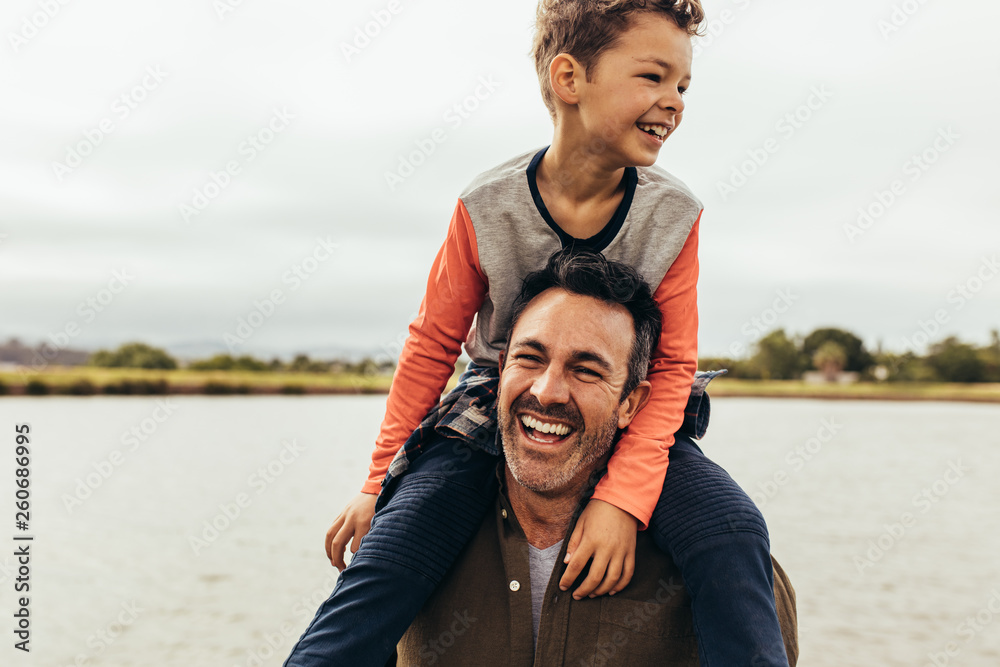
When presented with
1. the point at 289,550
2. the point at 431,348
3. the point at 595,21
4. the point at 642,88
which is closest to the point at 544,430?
the point at 431,348

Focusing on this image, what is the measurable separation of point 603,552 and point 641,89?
1.52 m

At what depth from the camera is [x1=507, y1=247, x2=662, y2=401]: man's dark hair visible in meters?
2.55

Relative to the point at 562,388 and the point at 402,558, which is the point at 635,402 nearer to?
the point at 562,388

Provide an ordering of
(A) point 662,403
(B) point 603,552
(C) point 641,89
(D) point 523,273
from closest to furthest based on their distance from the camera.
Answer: (B) point 603,552 → (C) point 641,89 → (A) point 662,403 → (D) point 523,273

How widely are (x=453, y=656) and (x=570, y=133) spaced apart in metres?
1.86

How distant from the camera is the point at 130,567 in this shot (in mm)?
14617

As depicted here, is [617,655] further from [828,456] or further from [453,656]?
[828,456]

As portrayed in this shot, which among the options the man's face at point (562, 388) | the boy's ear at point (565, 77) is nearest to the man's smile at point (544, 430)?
the man's face at point (562, 388)

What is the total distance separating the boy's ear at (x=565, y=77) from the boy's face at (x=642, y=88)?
12cm

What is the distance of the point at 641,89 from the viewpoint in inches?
95.7

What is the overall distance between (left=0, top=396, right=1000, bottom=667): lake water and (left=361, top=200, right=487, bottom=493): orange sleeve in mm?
3940

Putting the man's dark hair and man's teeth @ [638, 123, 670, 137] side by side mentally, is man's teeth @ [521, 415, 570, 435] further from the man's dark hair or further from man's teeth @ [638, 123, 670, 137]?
man's teeth @ [638, 123, 670, 137]

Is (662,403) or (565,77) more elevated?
A: (565,77)

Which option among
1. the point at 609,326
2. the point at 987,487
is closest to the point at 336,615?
the point at 609,326
